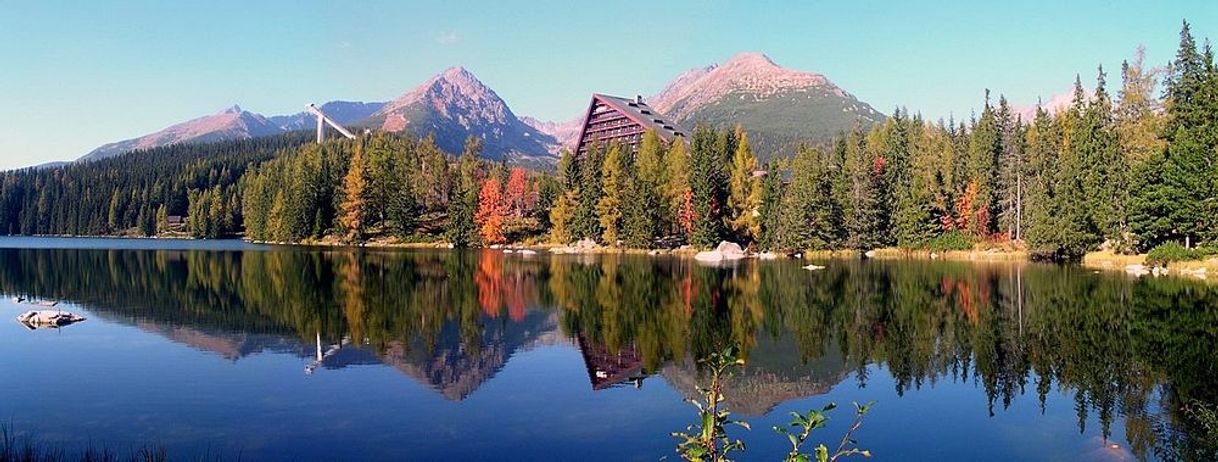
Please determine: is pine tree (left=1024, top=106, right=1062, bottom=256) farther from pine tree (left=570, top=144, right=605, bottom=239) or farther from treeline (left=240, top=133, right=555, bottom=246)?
treeline (left=240, top=133, right=555, bottom=246)

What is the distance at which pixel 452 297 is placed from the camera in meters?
41.4

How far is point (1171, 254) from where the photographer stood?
5447 centimetres

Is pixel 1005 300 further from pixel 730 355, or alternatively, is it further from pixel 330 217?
pixel 330 217

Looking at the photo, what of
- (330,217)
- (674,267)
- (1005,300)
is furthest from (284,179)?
(1005,300)

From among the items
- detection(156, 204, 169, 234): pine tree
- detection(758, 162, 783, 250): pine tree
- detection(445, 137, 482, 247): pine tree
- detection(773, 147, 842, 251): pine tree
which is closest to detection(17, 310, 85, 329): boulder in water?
detection(773, 147, 842, 251): pine tree

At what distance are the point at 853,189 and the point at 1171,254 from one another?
37396 mm

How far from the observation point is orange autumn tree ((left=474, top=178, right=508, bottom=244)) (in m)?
106

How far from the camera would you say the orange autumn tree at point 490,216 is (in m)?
106

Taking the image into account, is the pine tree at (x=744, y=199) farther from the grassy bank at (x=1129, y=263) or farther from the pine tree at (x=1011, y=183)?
the grassy bank at (x=1129, y=263)

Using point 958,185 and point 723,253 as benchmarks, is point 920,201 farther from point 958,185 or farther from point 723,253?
point 723,253

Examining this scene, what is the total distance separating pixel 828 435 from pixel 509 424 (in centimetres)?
665

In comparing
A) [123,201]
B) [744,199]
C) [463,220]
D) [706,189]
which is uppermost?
[123,201]

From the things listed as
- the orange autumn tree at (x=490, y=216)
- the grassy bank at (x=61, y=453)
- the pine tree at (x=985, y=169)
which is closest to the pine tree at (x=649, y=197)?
the orange autumn tree at (x=490, y=216)

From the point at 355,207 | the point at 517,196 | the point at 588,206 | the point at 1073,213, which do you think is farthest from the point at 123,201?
the point at 1073,213
